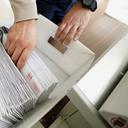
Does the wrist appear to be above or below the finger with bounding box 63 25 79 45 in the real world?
above

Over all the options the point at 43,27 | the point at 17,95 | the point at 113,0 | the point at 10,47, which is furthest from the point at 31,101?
the point at 113,0

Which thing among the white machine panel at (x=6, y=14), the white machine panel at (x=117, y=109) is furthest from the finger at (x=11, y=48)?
the white machine panel at (x=117, y=109)

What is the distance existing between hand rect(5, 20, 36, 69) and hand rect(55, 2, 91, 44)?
0.12 metres

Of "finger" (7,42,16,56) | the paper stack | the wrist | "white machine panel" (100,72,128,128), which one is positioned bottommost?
the paper stack

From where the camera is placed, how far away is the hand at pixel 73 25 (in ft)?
2.35

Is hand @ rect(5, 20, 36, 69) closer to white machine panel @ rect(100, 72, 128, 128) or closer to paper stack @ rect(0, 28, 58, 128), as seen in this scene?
paper stack @ rect(0, 28, 58, 128)

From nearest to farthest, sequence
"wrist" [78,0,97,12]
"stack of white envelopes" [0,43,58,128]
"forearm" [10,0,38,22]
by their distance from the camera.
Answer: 1. "stack of white envelopes" [0,43,58,128]
2. "forearm" [10,0,38,22]
3. "wrist" [78,0,97,12]

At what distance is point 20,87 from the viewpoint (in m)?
0.53

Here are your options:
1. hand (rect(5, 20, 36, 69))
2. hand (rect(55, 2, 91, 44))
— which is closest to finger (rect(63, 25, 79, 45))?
hand (rect(55, 2, 91, 44))

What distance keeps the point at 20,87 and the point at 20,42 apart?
0.13 metres

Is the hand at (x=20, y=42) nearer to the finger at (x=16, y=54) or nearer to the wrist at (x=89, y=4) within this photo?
the finger at (x=16, y=54)

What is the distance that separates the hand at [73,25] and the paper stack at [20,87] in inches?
5.8

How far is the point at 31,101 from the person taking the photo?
53cm

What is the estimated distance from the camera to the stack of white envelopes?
502mm
